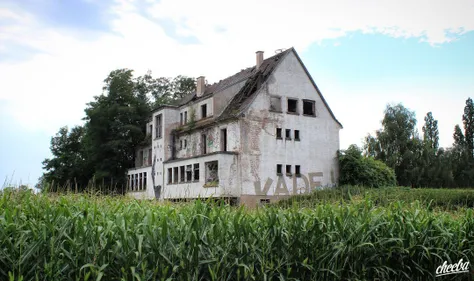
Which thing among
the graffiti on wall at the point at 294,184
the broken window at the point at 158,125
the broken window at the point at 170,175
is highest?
the broken window at the point at 158,125

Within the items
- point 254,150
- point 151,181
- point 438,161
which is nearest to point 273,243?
point 254,150

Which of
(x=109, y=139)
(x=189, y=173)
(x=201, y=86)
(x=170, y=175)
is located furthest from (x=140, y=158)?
(x=189, y=173)

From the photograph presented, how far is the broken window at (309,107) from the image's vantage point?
37312 millimetres

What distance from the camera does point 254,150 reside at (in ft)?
111

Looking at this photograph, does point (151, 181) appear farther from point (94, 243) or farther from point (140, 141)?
point (94, 243)

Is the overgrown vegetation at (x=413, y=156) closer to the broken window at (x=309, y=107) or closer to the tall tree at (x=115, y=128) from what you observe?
the broken window at (x=309, y=107)

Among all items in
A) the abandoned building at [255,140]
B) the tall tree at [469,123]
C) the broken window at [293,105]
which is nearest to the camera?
the abandoned building at [255,140]

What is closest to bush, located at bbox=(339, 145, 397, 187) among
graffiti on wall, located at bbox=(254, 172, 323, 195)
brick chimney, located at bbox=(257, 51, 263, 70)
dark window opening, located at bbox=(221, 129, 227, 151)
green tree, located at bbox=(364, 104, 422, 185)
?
graffiti on wall, located at bbox=(254, 172, 323, 195)

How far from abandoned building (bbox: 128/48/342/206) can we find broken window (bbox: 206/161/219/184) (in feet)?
0.24

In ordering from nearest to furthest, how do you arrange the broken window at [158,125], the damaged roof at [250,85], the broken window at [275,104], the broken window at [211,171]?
the broken window at [211,171]
the broken window at [275,104]
the damaged roof at [250,85]
the broken window at [158,125]

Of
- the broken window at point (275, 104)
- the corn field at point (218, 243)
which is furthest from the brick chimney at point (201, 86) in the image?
the corn field at point (218, 243)

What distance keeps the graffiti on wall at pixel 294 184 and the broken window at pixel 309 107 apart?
193 inches

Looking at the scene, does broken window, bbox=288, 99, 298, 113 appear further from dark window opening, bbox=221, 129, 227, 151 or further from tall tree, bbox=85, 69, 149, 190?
tall tree, bbox=85, 69, 149, 190

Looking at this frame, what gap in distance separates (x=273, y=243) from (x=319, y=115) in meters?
30.4
